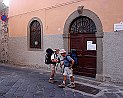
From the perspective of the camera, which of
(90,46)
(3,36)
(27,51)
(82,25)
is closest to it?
(90,46)

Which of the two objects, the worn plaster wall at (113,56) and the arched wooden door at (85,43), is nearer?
the worn plaster wall at (113,56)

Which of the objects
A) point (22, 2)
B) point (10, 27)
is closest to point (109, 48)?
point (22, 2)

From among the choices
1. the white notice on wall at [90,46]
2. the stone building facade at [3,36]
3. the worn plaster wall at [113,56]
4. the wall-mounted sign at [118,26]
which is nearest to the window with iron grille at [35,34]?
the stone building facade at [3,36]

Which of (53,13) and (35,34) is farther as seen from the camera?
(35,34)

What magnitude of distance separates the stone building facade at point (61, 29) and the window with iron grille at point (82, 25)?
7 centimetres

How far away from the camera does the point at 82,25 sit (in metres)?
9.28

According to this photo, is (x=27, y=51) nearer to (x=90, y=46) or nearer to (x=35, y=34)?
(x=35, y=34)

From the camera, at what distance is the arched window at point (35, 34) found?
1159cm

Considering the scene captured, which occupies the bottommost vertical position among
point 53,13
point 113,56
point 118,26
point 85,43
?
point 113,56

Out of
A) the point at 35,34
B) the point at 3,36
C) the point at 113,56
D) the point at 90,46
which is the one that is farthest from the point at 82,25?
the point at 3,36

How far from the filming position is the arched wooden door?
29.1 feet

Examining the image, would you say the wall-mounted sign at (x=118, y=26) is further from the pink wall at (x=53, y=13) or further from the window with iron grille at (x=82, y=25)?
the window with iron grille at (x=82, y=25)

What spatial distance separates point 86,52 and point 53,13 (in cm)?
289

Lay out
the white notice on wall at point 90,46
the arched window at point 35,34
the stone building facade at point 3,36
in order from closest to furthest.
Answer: the white notice on wall at point 90,46 < the arched window at point 35,34 < the stone building facade at point 3,36
